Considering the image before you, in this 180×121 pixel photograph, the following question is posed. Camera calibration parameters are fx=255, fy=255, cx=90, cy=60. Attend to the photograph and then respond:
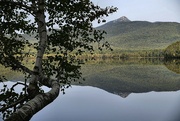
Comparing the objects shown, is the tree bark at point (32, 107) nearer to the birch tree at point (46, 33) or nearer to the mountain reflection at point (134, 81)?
the birch tree at point (46, 33)

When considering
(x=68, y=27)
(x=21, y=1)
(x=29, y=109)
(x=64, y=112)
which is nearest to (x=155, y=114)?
(x=64, y=112)

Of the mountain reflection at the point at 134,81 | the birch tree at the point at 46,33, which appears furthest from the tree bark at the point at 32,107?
the mountain reflection at the point at 134,81

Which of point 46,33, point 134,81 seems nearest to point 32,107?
point 46,33

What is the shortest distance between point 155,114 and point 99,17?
53.6 ft

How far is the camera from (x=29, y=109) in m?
4.82

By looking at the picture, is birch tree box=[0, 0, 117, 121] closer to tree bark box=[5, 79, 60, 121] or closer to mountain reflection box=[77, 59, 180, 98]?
tree bark box=[5, 79, 60, 121]

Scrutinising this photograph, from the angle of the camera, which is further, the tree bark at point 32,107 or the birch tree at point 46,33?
the birch tree at point 46,33

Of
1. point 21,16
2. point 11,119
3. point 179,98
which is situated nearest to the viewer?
point 11,119

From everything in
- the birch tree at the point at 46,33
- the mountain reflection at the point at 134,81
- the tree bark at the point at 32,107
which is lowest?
the mountain reflection at the point at 134,81

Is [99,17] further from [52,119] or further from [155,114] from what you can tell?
[155,114]

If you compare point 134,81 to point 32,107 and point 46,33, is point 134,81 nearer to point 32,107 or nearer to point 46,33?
point 46,33

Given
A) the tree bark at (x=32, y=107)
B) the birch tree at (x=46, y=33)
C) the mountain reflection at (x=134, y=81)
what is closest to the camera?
the tree bark at (x=32, y=107)

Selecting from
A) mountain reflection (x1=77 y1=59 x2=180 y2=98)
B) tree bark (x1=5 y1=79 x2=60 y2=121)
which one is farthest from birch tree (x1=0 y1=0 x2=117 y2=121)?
mountain reflection (x1=77 y1=59 x2=180 y2=98)

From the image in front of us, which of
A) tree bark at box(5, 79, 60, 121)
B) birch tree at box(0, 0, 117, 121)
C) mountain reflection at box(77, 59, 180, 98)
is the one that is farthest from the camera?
mountain reflection at box(77, 59, 180, 98)
